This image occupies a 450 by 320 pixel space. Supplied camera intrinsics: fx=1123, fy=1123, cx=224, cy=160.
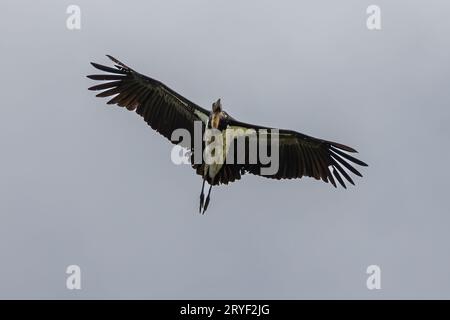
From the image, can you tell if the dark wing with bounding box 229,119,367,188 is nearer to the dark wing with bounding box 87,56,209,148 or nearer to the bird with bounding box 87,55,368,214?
the bird with bounding box 87,55,368,214

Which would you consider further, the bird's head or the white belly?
the white belly

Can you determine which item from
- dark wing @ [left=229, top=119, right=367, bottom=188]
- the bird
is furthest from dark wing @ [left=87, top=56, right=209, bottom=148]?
dark wing @ [left=229, top=119, right=367, bottom=188]

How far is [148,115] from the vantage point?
3906 centimetres

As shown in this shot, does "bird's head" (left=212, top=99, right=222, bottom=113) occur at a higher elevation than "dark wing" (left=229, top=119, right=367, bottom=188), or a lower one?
higher

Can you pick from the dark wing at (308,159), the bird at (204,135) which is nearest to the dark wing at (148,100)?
the bird at (204,135)

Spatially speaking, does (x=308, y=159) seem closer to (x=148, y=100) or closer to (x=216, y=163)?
(x=216, y=163)

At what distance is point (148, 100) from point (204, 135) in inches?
91.8

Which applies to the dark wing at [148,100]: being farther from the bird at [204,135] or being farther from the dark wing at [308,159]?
the dark wing at [308,159]

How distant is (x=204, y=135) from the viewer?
3859 centimetres

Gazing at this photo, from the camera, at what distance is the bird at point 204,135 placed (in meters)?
38.8

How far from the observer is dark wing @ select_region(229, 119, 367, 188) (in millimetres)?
38938

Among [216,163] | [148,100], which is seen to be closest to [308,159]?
[216,163]

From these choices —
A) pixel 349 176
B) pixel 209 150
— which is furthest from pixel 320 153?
pixel 209 150
